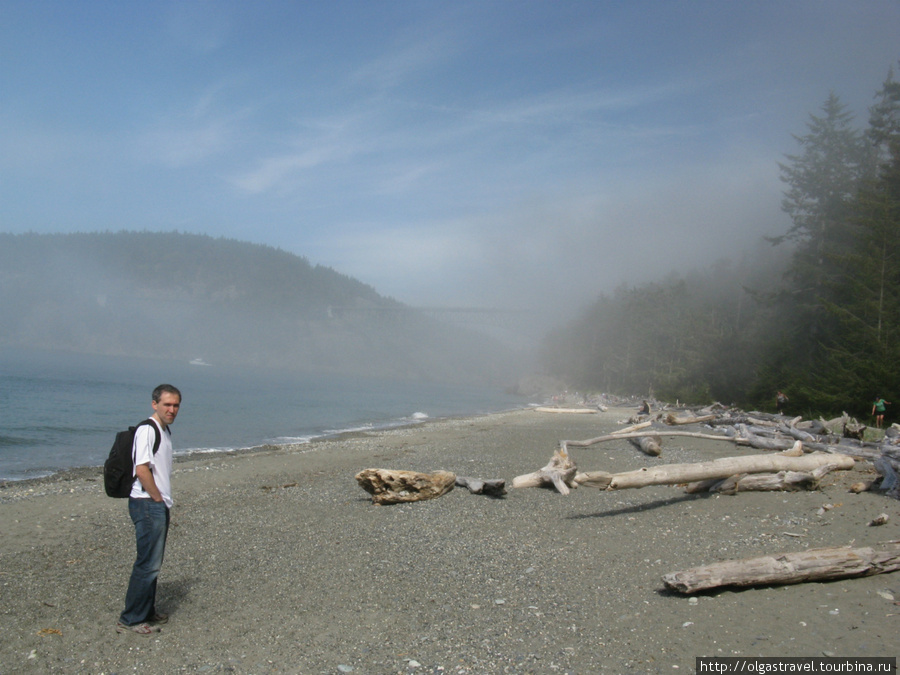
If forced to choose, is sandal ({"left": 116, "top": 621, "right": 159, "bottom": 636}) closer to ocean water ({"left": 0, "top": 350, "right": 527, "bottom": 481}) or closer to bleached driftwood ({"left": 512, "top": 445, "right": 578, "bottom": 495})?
bleached driftwood ({"left": 512, "top": 445, "right": 578, "bottom": 495})

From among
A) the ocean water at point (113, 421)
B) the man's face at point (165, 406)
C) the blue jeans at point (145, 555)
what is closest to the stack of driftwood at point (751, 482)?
the blue jeans at point (145, 555)

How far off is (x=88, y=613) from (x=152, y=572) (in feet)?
4.52

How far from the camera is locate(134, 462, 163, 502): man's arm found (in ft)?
16.3

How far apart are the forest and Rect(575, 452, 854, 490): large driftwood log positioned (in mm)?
12294

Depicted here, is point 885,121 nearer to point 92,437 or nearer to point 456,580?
point 456,580

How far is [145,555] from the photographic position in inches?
203

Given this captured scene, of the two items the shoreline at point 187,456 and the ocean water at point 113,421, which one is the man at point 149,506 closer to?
the shoreline at point 187,456

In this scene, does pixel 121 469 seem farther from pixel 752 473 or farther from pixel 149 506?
pixel 752 473

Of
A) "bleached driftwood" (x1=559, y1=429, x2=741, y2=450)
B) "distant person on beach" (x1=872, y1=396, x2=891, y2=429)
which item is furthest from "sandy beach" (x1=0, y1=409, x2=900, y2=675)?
"distant person on beach" (x1=872, y1=396, x2=891, y2=429)

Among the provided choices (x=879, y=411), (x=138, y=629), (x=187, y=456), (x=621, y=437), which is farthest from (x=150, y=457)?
(x=879, y=411)

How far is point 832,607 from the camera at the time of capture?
198 inches

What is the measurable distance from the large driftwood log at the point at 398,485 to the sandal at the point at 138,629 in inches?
203

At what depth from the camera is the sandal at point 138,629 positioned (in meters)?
5.24

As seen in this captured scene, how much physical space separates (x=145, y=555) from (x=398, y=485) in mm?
5621
